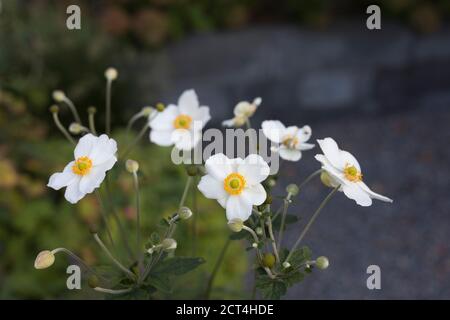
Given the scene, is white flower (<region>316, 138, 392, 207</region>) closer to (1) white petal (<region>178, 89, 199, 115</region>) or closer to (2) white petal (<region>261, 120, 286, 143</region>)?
(2) white petal (<region>261, 120, 286, 143</region>)

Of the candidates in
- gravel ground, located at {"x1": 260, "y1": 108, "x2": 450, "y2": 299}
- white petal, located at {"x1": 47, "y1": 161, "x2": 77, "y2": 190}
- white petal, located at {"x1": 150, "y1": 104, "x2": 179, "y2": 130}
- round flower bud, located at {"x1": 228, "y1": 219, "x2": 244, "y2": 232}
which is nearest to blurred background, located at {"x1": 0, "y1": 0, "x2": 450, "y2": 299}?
gravel ground, located at {"x1": 260, "y1": 108, "x2": 450, "y2": 299}

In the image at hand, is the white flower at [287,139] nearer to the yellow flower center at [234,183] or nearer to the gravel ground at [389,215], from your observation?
the yellow flower center at [234,183]

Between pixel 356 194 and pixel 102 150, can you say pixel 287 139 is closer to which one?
pixel 356 194

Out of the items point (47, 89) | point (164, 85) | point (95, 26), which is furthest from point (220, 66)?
point (47, 89)

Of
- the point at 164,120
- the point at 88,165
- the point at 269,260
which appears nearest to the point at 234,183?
the point at 269,260

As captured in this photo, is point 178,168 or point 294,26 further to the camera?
point 294,26

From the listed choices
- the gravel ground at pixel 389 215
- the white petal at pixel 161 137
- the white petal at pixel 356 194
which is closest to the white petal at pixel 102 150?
the white petal at pixel 161 137
